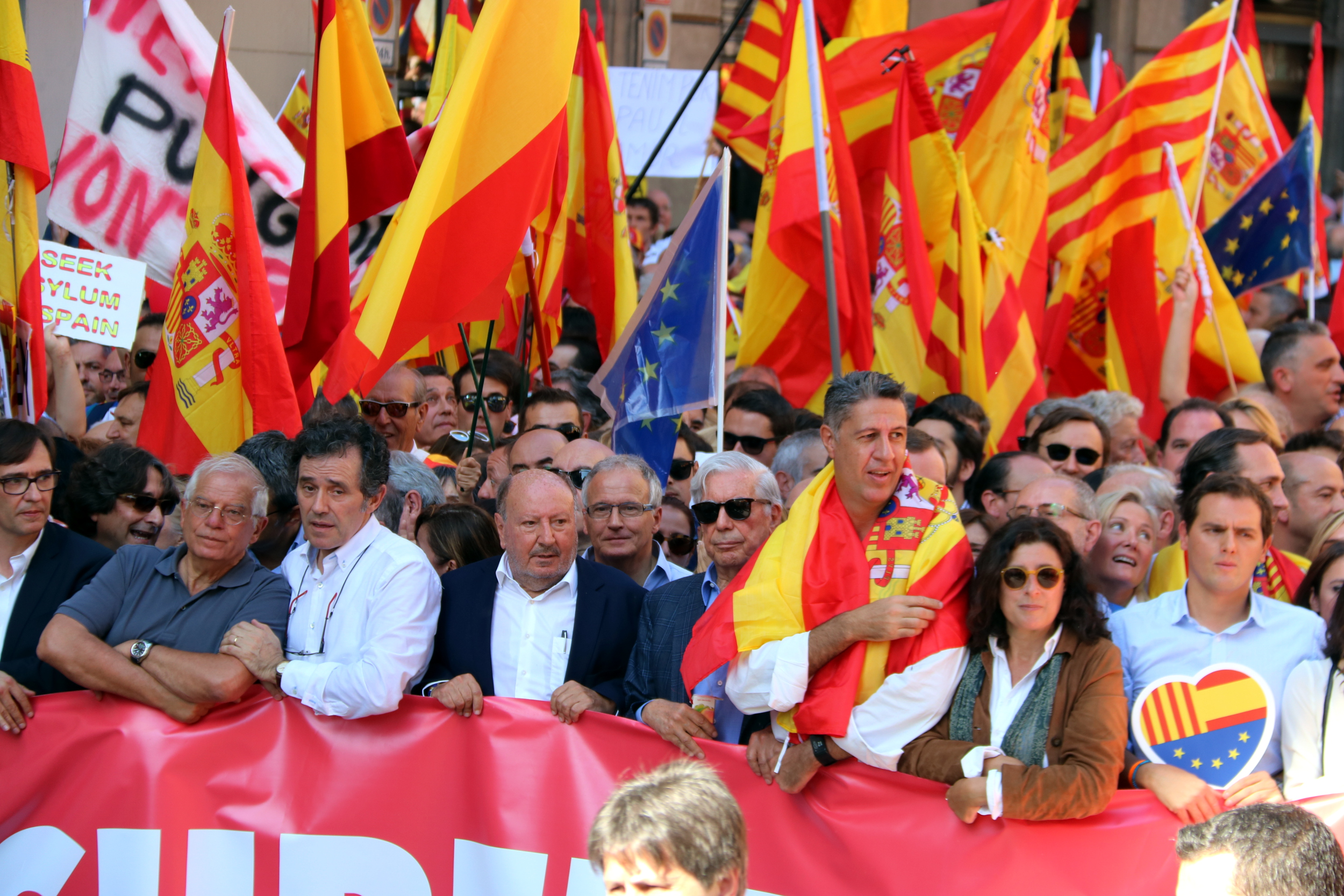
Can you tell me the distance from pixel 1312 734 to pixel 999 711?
0.73 meters

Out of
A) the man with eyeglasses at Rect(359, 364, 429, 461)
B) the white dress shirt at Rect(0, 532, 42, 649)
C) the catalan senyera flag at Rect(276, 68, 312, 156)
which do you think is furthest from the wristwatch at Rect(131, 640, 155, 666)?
the catalan senyera flag at Rect(276, 68, 312, 156)

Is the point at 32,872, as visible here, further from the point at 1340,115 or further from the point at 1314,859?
the point at 1340,115

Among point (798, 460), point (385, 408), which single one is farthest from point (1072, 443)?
point (385, 408)

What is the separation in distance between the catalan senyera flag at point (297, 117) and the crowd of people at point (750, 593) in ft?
8.18

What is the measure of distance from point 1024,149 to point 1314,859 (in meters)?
5.78

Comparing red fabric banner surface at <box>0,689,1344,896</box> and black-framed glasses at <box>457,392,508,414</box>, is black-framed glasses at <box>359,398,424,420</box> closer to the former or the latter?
black-framed glasses at <box>457,392,508,414</box>

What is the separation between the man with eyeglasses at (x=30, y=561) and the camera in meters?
3.94

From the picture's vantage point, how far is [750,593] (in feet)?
11.2

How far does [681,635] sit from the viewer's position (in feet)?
12.5

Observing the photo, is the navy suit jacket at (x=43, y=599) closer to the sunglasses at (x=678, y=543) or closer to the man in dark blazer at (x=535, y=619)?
the man in dark blazer at (x=535, y=619)

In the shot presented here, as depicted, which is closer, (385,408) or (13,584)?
(13,584)

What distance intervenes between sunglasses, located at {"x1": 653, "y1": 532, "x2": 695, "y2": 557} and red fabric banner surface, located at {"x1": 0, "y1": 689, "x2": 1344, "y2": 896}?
1408mm

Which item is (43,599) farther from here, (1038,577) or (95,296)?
(1038,577)

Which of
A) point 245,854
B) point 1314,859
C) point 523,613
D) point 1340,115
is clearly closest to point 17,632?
point 245,854
